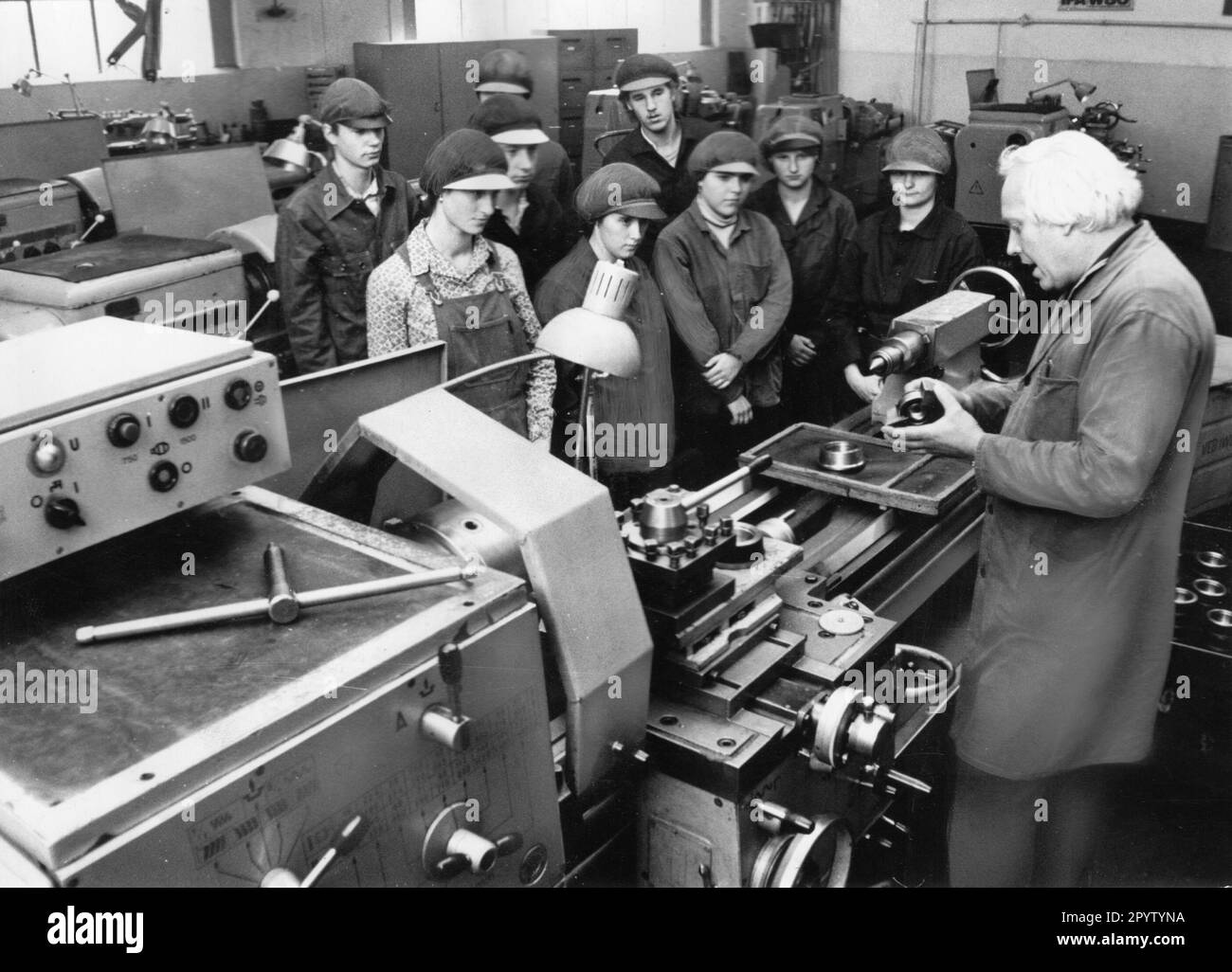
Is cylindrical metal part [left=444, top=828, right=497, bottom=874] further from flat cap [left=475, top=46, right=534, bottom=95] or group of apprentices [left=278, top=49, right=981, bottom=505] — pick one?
flat cap [left=475, top=46, right=534, bottom=95]

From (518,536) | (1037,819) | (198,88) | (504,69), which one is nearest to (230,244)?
(504,69)

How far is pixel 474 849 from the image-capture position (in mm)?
1046

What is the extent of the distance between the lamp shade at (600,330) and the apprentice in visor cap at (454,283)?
91 cm

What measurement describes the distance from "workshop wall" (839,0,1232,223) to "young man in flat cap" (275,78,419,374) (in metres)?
4.41

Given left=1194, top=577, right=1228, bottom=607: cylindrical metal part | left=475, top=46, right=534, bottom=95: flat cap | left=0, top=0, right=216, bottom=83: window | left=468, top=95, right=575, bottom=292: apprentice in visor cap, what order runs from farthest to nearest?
left=0, top=0, right=216, bottom=83: window
left=475, top=46, right=534, bottom=95: flat cap
left=468, top=95, right=575, bottom=292: apprentice in visor cap
left=1194, top=577, right=1228, bottom=607: cylindrical metal part

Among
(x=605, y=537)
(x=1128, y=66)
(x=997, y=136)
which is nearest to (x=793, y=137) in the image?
(x=997, y=136)

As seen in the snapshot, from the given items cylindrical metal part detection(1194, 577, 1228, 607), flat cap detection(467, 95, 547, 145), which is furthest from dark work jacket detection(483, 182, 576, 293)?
cylindrical metal part detection(1194, 577, 1228, 607)

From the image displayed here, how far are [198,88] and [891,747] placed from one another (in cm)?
476

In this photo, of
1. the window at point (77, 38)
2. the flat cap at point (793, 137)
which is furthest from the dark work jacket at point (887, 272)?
the window at point (77, 38)

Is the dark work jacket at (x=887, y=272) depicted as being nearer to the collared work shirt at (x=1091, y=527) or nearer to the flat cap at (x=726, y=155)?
the flat cap at (x=726, y=155)

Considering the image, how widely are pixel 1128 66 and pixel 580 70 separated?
3214 mm

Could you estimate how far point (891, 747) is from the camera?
1370 millimetres

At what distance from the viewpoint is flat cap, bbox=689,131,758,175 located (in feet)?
9.99

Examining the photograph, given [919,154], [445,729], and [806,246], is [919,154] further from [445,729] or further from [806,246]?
[445,729]
